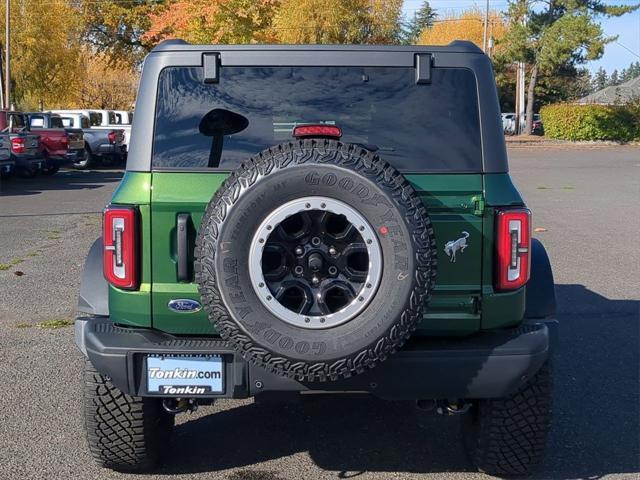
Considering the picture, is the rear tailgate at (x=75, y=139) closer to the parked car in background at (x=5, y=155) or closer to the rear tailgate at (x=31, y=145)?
the rear tailgate at (x=31, y=145)

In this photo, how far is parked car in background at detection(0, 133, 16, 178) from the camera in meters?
20.5

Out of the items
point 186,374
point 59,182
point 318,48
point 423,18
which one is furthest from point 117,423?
point 423,18

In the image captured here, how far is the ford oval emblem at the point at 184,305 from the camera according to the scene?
3.83 metres

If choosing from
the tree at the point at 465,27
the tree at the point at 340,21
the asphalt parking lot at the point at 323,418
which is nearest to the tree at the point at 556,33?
the tree at the point at 340,21

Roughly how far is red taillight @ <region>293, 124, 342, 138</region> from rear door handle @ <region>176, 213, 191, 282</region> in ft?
1.96

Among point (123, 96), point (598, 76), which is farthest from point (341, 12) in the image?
point (598, 76)

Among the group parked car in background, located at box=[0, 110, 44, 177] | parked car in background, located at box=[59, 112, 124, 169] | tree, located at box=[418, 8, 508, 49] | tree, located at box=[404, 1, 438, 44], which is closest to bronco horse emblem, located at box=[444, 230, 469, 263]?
parked car in background, located at box=[0, 110, 44, 177]

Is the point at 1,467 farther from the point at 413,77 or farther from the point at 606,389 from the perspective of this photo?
the point at 606,389

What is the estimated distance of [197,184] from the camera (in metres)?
3.86

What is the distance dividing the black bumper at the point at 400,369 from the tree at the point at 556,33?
46.6 meters

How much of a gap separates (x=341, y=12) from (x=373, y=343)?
44356mm

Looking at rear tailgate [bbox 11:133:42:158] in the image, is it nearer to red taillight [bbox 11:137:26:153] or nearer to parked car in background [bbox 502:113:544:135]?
red taillight [bbox 11:137:26:153]

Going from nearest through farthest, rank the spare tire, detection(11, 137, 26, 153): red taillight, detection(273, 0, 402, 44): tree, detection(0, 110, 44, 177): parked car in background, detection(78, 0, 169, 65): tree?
the spare tire < detection(11, 137, 26, 153): red taillight < detection(0, 110, 44, 177): parked car in background < detection(78, 0, 169, 65): tree < detection(273, 0, 402, 44): tree

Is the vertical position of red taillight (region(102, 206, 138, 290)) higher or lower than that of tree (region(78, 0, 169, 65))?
lower
